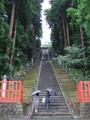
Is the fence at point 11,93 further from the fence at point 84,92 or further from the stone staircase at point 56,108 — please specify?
the fence at point 84,92

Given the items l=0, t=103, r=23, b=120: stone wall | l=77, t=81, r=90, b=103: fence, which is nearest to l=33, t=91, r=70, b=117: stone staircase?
l=0, t=103, r=23, b=120: stone wall

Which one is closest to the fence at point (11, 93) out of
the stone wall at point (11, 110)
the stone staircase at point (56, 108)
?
the stone wall at point (11, 110)

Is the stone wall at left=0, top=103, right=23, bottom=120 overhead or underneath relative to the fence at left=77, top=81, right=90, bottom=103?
underneath

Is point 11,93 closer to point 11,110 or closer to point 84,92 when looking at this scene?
point 11,110

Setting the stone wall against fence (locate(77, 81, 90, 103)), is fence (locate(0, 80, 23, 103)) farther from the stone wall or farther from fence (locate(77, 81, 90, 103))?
fence (locate(77, 81, 90, 103))

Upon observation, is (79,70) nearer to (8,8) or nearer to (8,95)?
(8,8)

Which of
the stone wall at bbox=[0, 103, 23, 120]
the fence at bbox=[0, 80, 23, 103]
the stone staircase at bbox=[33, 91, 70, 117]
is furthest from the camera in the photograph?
the stone staircase at bbox=[33, 91, 70, 117]

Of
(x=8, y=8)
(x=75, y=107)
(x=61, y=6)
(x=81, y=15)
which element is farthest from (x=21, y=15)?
(x=75, y=107)

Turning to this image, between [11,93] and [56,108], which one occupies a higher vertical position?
[11,93]

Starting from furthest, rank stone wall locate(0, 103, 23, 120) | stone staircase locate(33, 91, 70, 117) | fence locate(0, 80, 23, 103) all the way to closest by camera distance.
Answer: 1. stone staircase locate(33, 91, 70, 117)
2. fence locate(0, 80, 23, 103)
3. stone wall locate(0, 103, 23, 120)

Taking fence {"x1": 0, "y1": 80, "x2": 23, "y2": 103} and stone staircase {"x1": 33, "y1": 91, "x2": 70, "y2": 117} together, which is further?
stone staircase {"x1": 33, "y1": 91, "x2": 70, "y2": 117}

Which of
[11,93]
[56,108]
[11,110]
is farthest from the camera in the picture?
[56,108]

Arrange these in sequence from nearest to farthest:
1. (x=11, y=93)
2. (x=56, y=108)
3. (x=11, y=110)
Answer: (x=11, y=110), (x=11, y=93), (x=56, y=108)

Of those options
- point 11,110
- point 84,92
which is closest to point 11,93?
point 11,110
